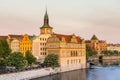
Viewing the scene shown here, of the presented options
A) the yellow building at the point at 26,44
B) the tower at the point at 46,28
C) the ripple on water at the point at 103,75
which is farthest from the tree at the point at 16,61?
the tower at the point at 46,28

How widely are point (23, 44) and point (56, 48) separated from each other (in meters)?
15.0

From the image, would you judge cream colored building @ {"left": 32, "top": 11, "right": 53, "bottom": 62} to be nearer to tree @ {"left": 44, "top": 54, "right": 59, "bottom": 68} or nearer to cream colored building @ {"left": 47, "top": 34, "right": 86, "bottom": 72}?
cream colored building @ {"left": 47, "top": 34, "right": 86, "bottom": 72}

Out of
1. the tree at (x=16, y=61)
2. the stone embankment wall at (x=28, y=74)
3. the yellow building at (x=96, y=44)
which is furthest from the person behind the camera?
the yellow building at (x=96, y=44)

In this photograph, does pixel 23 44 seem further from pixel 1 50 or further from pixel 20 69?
pixel 20 69

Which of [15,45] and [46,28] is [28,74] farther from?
[15,45]

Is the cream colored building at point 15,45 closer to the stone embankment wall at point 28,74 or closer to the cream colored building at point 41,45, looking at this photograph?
the cream colored building at point 41,45

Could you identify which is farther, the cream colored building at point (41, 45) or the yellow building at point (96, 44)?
the yellow building at point (96, 44)

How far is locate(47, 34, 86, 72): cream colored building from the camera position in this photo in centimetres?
8038

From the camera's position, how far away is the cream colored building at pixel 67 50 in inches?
3164

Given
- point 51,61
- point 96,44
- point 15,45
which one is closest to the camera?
point 51,61

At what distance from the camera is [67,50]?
83.8m

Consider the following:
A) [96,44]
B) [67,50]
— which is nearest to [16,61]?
[67,50]

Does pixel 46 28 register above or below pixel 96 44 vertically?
above

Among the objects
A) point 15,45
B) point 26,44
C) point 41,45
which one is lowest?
point 41,45
